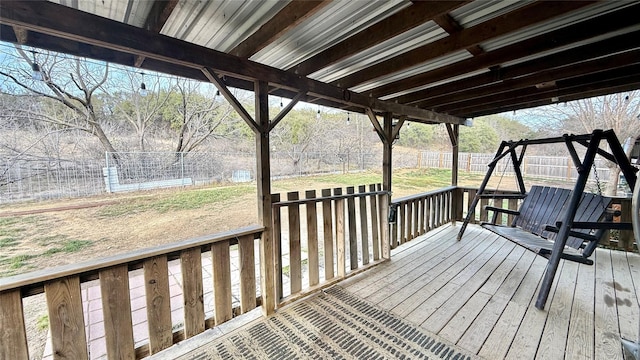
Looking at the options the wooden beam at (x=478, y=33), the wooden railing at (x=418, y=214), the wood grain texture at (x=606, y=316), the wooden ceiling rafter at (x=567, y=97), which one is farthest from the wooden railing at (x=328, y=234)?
the wooden ceiling rafter at (x=567, y=97)

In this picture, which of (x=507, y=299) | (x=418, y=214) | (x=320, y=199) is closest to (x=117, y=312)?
(x=320, y=199)

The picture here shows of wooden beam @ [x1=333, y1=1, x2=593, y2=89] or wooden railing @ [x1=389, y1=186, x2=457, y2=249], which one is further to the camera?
wooden railing @ [x1=389, y1=186, x2=457, y2=249]

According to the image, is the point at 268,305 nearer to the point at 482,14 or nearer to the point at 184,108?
the point at 482,14

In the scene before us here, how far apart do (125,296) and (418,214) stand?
3.79m

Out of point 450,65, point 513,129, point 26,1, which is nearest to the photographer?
point 26,1

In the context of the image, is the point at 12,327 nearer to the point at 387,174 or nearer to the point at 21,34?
the point at 21,34

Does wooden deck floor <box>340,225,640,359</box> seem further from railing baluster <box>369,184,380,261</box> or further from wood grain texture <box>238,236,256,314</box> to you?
wood grain texture <box>238,236,256,314</box>

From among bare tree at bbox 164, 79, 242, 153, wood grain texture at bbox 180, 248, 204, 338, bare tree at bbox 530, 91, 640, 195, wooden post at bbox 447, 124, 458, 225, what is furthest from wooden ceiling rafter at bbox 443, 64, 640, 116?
bare tree at bbox 164, 79, 242, 153

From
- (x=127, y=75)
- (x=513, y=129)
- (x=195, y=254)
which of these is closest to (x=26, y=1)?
(x=195, y=254)

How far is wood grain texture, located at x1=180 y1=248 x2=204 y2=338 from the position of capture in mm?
1776

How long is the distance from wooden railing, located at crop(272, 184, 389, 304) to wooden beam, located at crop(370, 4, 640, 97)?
1427 mm

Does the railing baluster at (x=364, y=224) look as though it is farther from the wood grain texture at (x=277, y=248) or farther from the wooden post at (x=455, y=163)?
the wooden post at (x=455, y=163)

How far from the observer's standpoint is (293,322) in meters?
2.03

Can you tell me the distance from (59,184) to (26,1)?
5992 millimetres
